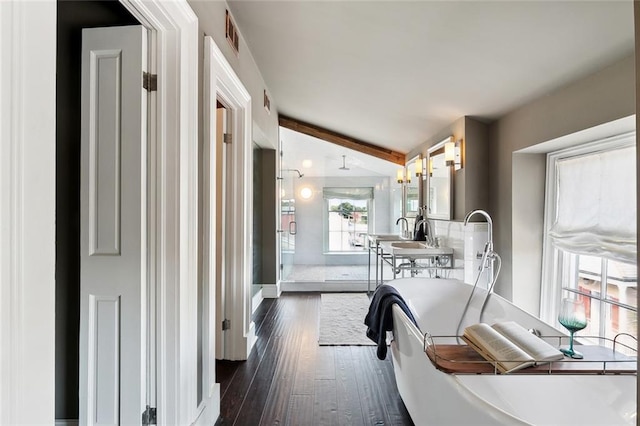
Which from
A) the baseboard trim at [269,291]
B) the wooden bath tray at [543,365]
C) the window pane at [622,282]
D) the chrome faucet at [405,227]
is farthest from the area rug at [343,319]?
the window pane at [622,282]

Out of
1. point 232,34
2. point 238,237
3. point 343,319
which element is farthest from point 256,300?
point 232,34

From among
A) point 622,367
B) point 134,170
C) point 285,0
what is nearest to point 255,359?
point 134,170

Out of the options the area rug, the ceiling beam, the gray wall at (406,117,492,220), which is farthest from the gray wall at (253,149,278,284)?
the gray wall at (406,117,492,220)

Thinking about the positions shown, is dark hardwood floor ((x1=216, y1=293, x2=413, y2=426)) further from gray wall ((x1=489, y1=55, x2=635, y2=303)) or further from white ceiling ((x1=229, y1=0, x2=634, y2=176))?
white ceiling ((x1=229, y1=0, x2=634, y2=176))

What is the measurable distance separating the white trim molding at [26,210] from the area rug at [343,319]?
2.67 m

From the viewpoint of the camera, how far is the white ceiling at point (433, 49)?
1.60m

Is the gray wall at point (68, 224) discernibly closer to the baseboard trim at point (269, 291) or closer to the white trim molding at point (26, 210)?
the white trim molding at point (26, 210)

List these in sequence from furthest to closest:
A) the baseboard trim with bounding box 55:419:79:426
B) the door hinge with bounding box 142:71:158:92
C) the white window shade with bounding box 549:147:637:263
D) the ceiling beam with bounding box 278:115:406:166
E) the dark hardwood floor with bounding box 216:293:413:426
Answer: the ceiling beam with bounding box 278:115:406:166, the dark hardwood floor with bounding box 216:293:413:426, the white window shade with bounding box 549:147:637:263, the baseboard trim with bounding box 55:419:79:426, the door hinge with bounding box 142:71:158:92

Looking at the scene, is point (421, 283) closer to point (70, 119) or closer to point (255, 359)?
point (255, 359)

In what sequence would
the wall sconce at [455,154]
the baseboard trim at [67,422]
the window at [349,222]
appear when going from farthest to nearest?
the window at [349,222] → the wall sconce at [455,154] → the baseboard trim at [67,422]

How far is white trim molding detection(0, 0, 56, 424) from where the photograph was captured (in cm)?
63

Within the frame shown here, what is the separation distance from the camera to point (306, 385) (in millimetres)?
2373

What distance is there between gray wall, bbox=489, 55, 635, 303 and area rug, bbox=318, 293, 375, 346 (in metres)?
1.40

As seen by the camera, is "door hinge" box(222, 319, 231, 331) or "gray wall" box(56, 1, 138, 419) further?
"door hinge" box(222, 319, 231, 331)
